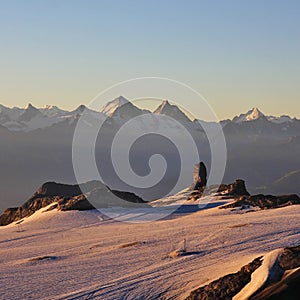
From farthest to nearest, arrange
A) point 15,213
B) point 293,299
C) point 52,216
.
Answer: point 15,213 < point 52,216 < point 293,299

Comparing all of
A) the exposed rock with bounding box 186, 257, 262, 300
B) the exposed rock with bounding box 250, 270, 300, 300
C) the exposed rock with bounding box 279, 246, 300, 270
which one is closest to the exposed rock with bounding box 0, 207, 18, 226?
the exposed rock with bounding box 186, 257, 262, 300

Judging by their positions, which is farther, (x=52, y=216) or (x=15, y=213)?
(x=15, y=213)

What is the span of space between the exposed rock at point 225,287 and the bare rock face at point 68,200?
55.8m

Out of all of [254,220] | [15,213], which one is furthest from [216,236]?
[15,213]

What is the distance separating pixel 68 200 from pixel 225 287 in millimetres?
64087

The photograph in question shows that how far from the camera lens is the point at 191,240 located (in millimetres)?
63000

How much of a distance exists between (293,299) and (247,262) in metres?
11.4

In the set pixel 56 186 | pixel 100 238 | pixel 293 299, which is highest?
pixel 56 186

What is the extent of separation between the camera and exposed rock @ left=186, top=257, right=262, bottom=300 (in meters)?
43.9

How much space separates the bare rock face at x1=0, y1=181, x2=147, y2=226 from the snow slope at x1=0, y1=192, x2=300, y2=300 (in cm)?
1475

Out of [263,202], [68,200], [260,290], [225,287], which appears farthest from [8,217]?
[260,290]

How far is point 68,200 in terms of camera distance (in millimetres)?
105125

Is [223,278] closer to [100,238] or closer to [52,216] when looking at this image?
[100,238]

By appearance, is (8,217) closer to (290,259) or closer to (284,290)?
(290,259)
